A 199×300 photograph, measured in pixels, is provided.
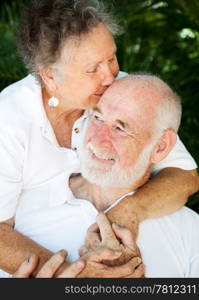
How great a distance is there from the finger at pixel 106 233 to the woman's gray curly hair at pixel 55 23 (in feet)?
2.92

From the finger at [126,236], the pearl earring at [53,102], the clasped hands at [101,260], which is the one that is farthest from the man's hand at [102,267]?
the pearl earring at [53,102]

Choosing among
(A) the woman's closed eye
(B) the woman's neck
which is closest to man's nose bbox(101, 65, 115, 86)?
(A) the woman's closed eye

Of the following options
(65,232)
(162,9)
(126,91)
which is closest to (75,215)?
(65,232)

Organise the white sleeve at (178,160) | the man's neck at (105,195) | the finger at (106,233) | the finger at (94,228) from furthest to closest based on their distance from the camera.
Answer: the white sleeve at (178,160)
the man's neck at (105,195)
the finger at (94,228)
the finger at (106,233)

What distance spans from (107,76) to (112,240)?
881 mm

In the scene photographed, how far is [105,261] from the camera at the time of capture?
287cm

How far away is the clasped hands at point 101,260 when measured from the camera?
281 centimetres

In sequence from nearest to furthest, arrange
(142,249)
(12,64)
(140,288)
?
(140,288) < (142,249) < (12,64)

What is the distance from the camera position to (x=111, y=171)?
2994 millimetres

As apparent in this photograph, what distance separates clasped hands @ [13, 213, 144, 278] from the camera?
281cm

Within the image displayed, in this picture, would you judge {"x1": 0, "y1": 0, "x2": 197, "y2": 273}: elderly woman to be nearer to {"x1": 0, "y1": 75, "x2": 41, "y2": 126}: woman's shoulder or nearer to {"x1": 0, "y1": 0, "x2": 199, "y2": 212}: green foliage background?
{"x1": 0, "y1": 75, "x2": 41, "y2": 126}: woman's shoulder

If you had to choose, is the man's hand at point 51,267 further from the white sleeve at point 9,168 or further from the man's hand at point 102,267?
the white sleeve at point 9,168

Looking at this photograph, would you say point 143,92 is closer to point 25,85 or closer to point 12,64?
point 25,85

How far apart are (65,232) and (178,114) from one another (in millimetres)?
932
